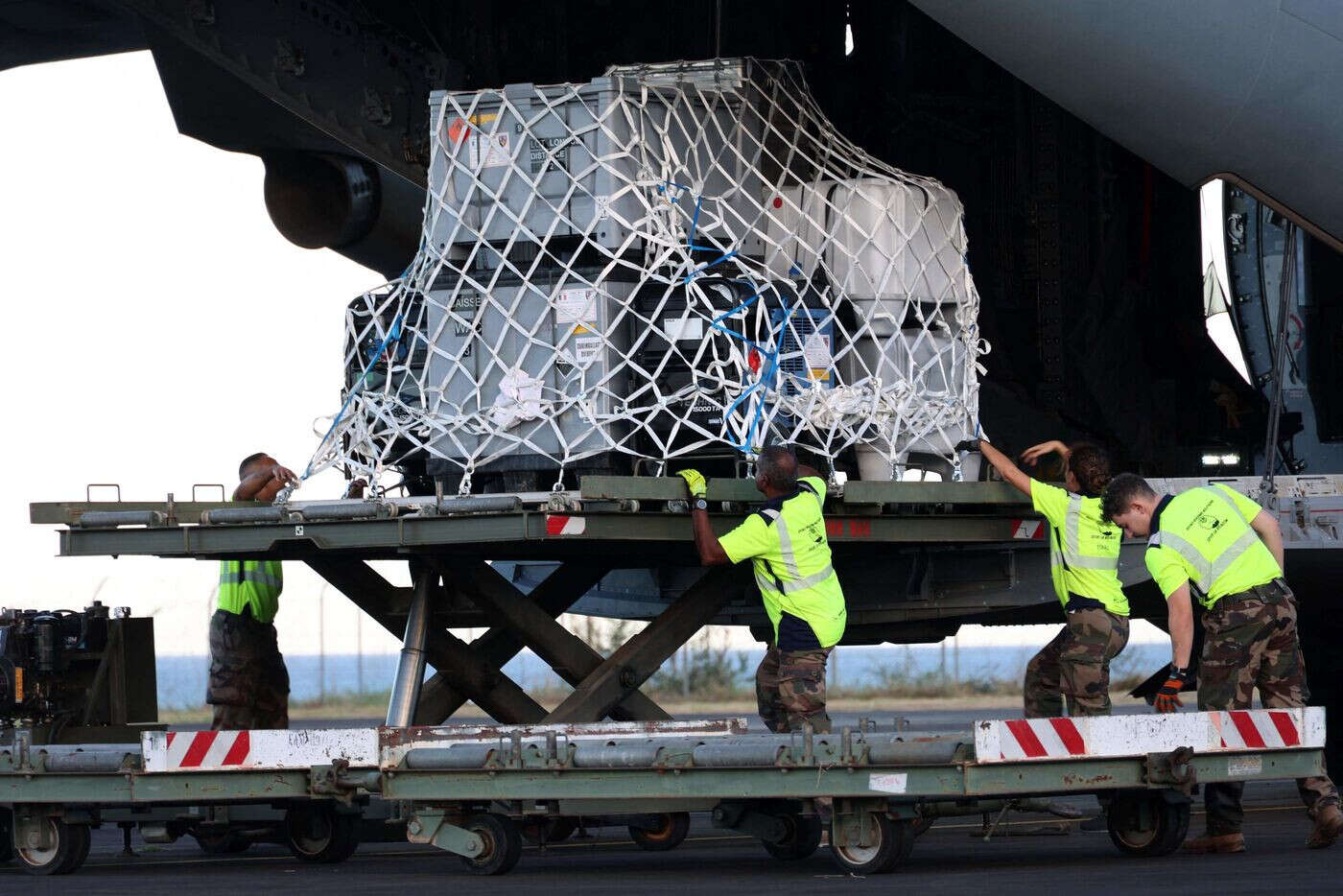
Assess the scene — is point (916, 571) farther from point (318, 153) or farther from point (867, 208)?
point (318, 153)

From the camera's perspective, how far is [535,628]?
1024cm

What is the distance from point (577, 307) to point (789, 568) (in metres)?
1.70

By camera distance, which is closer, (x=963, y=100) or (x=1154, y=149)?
(x=1154, y=149)

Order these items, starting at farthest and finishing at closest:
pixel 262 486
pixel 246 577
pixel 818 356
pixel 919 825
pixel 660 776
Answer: pixel 246 577 → pixel 262 486 → pixel 818 356 → pixel 919 825 → pixel 660 776

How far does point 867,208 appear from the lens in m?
10.2

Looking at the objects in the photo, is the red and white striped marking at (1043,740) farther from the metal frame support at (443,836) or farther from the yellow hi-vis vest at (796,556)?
the metal frame support at (443,836)

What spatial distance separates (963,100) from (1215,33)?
141 inches

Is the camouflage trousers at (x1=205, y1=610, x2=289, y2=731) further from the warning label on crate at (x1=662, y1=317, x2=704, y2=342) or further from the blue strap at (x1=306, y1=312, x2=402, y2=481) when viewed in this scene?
the warning label on crate at (x1=662, y1=317, x2=704, y2=342)

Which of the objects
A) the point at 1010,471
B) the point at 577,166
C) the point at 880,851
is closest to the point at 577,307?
the point at 577,166

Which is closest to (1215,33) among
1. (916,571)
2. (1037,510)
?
(1037,510)

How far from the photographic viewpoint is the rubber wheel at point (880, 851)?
8.09 meters

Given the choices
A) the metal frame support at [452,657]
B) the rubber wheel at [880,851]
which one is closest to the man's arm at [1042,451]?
the rubber wheel at [880,851]

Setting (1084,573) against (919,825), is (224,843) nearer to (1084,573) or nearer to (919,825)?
(919,825)

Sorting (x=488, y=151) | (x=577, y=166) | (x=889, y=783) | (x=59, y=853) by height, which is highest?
(x=488, y=151)
